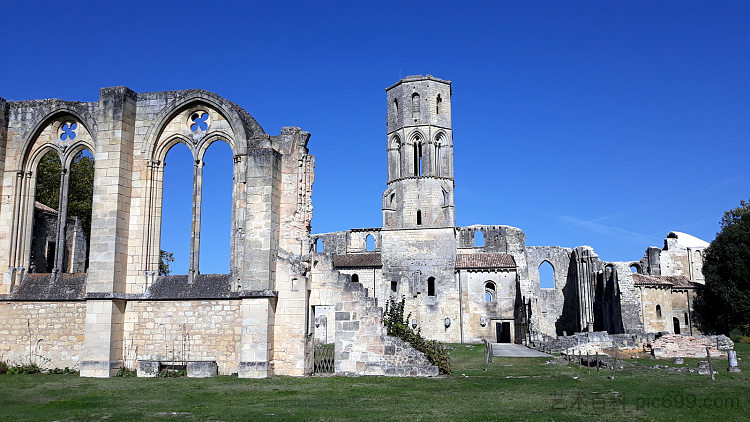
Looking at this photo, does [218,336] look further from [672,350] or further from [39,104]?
[672,350]

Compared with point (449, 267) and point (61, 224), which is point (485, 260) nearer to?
point (449, 267)

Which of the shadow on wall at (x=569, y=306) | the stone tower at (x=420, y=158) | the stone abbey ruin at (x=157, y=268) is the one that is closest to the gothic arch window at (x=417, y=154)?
the stone tower at (x=420, y=158)

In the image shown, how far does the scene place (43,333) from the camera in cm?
1733

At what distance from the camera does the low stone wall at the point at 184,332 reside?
16.2 metres

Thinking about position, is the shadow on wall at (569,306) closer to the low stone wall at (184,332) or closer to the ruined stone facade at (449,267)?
the ruined stone facade at (449,267)

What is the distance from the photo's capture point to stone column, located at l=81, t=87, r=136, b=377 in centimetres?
1639

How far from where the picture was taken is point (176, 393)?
12.7 metres

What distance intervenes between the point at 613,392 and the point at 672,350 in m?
15.1

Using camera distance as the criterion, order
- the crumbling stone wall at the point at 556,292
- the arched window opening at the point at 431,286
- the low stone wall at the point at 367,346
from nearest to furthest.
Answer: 1. the low stone wall at the point at 367,346
2. the arched window opening at the point at 431,286
3. the crumbling stone wall at the point at 556,292

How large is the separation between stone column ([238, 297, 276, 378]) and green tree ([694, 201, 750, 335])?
35.6 m

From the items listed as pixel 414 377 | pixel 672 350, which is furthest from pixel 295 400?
pixel 672 350

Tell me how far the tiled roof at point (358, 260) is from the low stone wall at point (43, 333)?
26.0m

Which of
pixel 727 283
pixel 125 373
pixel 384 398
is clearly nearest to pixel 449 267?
pixel 727 283

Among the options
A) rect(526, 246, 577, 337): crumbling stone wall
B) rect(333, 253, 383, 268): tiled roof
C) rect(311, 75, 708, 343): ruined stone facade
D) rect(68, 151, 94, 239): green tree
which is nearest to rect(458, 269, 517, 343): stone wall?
rect(311, 75, 708, 343): ruined stone facade
